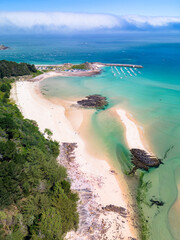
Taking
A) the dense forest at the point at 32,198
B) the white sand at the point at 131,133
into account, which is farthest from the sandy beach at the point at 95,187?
the dense forest at the point at 32,198

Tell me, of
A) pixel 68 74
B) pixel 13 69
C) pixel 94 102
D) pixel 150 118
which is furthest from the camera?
pixel 68 74

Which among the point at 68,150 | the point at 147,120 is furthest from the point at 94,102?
the point at 68,150

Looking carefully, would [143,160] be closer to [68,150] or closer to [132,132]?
[132,132]

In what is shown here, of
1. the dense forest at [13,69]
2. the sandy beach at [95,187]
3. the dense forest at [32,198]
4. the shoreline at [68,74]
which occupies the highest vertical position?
the dense forest at [13,69]

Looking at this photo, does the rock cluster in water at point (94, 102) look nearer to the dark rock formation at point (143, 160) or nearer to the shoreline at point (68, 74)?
the dark rock formation at point (143, 160)

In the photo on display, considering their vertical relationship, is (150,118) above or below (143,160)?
above

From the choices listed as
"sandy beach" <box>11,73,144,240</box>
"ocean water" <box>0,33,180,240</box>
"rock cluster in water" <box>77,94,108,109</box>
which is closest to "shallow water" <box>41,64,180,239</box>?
"ocean water" <box>0,33,180,240</box>

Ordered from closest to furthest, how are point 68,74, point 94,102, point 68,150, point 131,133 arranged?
point 68,150 → point 131,133 → point 94,102 → point 68,74

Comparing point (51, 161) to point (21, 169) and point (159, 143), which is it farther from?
point (159, 143)

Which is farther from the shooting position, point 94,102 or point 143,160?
point 94,102
